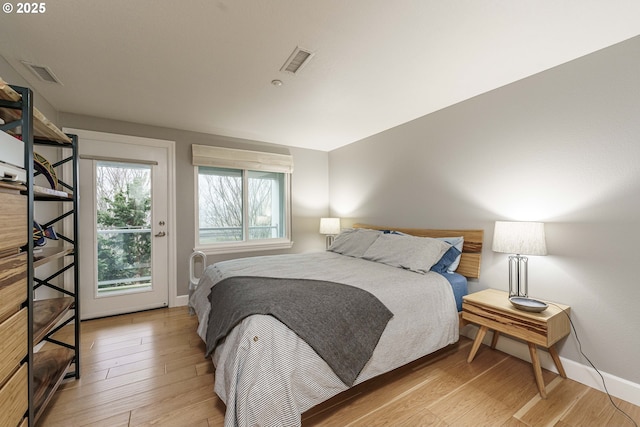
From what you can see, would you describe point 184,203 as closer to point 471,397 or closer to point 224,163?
point 224,163

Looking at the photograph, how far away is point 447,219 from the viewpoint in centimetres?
276

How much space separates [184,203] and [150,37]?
86.2 inches

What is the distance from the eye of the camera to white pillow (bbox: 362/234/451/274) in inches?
92.7

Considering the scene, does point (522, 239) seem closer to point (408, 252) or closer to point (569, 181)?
point (569, 181)

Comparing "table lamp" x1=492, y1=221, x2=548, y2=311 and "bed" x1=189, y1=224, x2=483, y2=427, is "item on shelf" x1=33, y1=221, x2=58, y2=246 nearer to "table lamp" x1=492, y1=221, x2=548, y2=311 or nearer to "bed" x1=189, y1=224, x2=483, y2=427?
"bed" x1=189, y1=224, x2=483, y2=427

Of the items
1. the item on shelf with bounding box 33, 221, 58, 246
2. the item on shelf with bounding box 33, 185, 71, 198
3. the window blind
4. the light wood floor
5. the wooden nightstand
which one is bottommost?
the light wood floor

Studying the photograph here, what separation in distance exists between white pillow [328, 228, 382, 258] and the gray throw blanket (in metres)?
1.23

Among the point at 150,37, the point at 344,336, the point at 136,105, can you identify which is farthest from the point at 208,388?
the point at 136,105

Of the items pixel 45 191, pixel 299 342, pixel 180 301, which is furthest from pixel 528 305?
pixel 180 301

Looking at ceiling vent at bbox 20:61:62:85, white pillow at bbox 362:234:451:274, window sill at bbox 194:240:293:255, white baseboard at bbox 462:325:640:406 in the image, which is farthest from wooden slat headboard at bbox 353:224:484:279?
ceiling vent at bbox 20:61:62:85

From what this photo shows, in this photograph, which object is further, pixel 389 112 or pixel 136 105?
pixel 389 112

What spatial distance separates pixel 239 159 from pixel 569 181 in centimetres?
357

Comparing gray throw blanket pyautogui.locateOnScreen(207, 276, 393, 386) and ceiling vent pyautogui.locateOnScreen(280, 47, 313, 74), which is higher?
ceiling vent pyautogui.locateOnScreen(280, 47, 313, 74)

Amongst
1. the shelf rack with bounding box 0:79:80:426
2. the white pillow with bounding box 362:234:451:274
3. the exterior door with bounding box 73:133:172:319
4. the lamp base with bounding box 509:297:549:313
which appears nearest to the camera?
the shelf rack with bounding box 0:79:80:426
